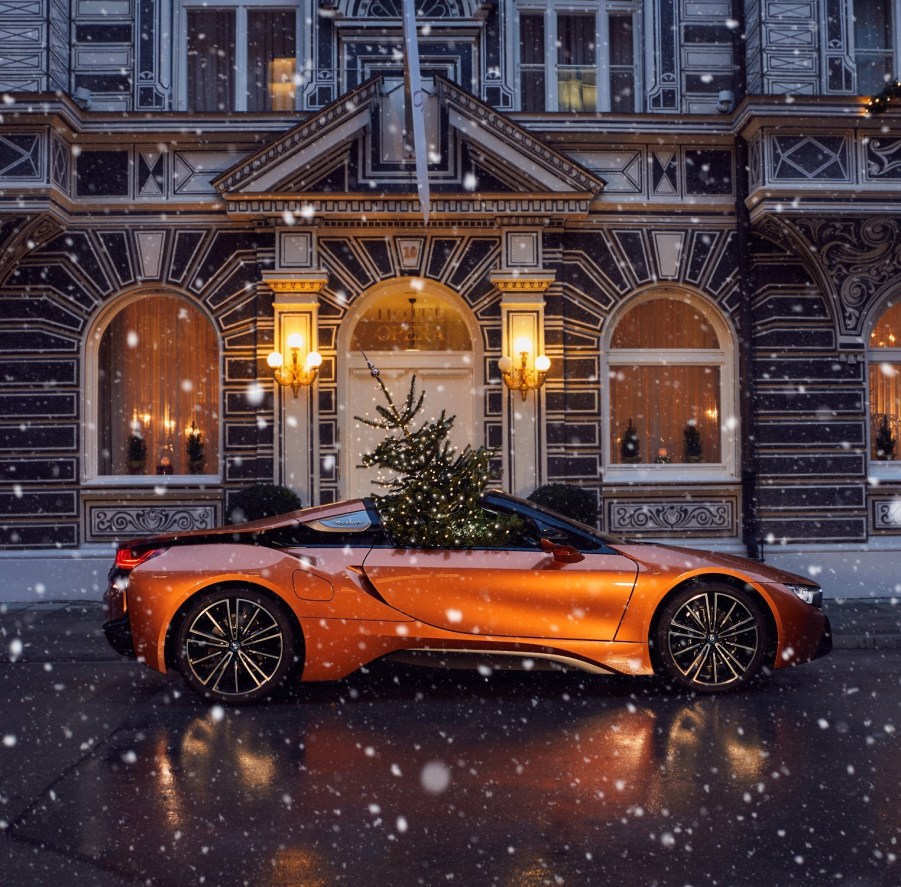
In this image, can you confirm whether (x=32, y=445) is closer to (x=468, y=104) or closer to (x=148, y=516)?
(x=148, y=516)

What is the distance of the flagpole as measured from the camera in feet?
39.6

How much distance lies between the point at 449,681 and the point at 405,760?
240 cm

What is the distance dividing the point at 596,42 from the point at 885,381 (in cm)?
582

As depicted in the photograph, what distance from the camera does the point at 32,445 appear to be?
13.6 metres

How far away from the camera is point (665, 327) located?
1436 cm

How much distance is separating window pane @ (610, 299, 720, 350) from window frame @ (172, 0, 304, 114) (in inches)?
201

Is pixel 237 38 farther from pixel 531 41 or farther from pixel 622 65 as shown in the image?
pixel 622 65

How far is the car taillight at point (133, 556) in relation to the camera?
25.3 ft

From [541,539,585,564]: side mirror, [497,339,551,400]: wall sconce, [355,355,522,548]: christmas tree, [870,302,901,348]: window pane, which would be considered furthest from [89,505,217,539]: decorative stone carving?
[870,302,901,348]: window pane

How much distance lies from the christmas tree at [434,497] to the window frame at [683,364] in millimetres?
5799

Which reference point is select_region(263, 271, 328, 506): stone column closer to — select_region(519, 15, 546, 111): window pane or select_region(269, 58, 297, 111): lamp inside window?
select_region(269, 58, 297, 111): lamp inside window

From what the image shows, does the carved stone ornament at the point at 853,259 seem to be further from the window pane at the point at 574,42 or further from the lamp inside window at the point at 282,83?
the lamp inside window at the point at 282,83

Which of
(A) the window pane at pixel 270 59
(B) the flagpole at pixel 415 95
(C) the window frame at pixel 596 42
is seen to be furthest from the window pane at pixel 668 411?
(A) the window pane at pixel 270 59

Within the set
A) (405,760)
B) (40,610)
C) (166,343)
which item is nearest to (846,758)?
(405,760)
